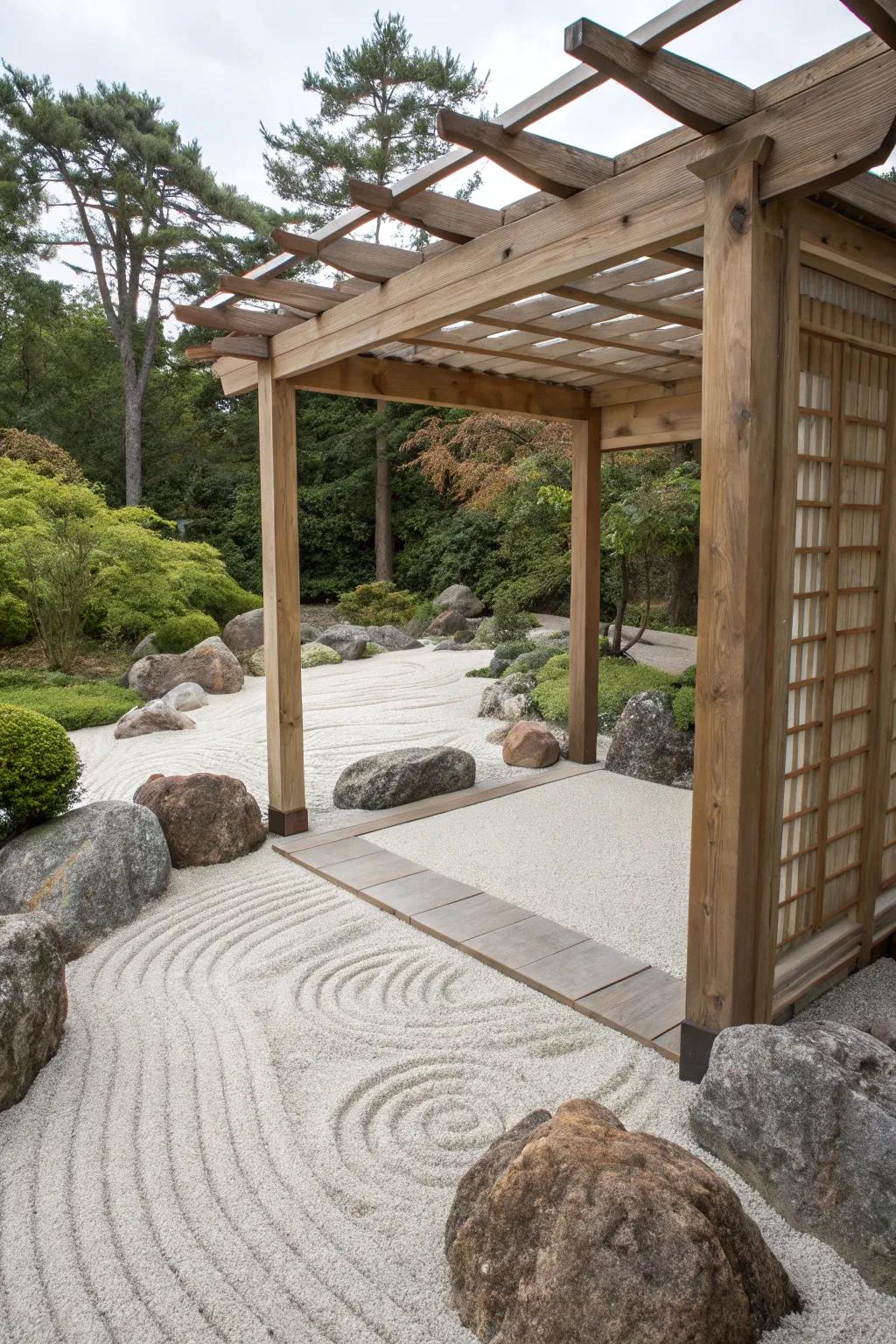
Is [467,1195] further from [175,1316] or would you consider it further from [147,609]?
[147,609]

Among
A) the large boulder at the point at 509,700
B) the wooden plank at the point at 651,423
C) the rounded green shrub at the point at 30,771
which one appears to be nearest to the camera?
the rounded green shrub at the point at 30,771

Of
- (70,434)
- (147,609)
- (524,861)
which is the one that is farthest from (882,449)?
(70,434)

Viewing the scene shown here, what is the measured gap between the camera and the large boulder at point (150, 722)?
7.44 m

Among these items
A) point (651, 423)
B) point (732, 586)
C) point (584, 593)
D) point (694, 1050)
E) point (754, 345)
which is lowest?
point (694, 1050)

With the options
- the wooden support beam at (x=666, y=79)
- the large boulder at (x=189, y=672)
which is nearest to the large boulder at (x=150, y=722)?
the large boulder at (x=189, y=672)

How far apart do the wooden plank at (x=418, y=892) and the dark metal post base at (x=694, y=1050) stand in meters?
1.41

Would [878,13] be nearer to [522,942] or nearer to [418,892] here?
[522,942]

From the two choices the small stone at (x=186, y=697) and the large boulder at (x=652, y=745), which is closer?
the large boulder at (x=652, y=745)

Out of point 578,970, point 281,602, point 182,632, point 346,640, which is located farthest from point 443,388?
point 346,640

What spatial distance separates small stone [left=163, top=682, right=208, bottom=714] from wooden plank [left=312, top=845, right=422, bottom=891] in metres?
4.36

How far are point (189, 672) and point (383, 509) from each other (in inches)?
328

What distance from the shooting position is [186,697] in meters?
8.58

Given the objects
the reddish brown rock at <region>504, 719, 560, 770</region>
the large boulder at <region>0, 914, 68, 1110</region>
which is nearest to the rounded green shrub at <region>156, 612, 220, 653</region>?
the reddish brown rock at <region>504, 719, 560, 770</region>

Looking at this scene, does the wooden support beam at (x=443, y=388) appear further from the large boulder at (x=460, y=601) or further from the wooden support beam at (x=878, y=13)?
the large boulder at (x=460, y=601)
